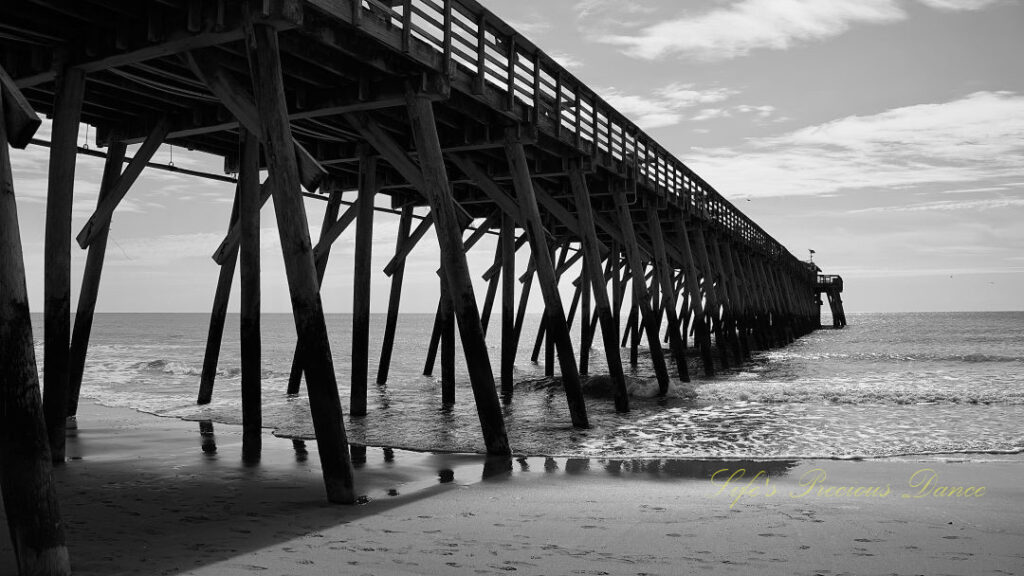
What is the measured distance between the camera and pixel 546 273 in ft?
31.7

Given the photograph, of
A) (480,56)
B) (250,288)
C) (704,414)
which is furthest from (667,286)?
(250,288)

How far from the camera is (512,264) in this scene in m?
13.9

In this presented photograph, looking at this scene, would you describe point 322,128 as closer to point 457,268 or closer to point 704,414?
point 457,268

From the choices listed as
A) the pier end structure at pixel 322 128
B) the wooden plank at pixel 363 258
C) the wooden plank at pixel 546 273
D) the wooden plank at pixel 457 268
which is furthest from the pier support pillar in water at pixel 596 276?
the wooden plank at pixel 457 268

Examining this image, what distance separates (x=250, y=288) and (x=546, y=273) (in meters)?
3.49

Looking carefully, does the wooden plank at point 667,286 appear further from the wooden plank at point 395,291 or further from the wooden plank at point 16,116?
the wooden plank at point 16,116

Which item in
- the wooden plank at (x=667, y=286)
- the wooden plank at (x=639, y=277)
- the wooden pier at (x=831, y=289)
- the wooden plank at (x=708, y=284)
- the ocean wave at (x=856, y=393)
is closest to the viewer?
the wooden plank at (x=639, y=277)

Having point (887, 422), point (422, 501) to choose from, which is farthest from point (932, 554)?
point (887, 422)

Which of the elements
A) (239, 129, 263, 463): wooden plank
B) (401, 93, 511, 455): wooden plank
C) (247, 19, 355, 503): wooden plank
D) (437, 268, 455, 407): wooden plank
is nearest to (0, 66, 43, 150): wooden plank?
(247, 19, 355, 503): wooden plank

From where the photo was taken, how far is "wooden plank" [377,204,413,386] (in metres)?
14.4

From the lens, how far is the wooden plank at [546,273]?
957 centimetres

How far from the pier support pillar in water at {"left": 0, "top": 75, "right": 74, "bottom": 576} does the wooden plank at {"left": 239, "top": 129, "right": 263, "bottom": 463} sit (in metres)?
4.32

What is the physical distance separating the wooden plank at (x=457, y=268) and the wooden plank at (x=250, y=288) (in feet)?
6.22

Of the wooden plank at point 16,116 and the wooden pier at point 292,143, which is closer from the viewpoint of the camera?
the wooden plank at point 16,116
